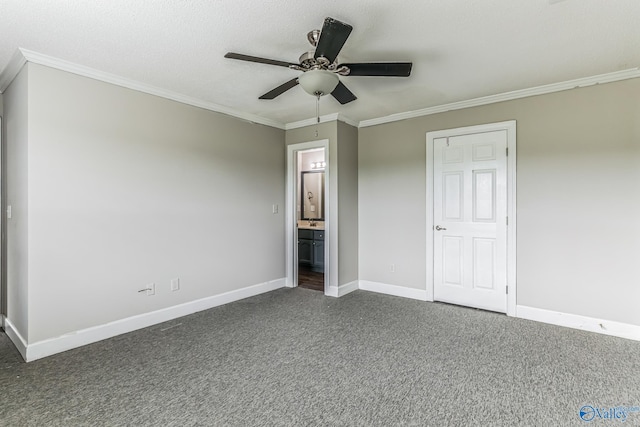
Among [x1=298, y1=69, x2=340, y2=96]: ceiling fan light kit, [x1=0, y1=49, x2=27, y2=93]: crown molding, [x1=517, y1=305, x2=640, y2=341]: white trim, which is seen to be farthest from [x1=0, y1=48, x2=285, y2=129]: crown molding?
[x1=517, y1=305, x2=640, y2=341]: white trim

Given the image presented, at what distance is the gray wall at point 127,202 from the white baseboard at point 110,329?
57 millimetres

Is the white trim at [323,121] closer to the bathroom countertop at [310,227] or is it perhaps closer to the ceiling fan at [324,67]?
the bathroom countertop at [310,227]

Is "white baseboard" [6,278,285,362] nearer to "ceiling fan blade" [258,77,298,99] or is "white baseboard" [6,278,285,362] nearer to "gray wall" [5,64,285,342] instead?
"gray wall" [5,64,285,342]

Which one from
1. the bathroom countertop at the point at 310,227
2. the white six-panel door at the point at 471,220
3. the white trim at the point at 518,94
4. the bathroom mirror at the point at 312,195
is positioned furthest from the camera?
the bathroom mirror at the point at 312,195

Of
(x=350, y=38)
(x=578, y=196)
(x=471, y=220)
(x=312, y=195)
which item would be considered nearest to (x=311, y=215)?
(x=312, y=195)

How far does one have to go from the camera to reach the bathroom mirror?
613cm

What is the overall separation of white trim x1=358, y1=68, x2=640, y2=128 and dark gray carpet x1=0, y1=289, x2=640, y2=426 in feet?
7.53

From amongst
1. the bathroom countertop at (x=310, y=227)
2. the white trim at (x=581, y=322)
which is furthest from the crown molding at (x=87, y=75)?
the white trim at (x=581, y=322)

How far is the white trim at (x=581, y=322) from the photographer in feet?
9.58

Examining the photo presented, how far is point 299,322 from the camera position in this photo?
332cm

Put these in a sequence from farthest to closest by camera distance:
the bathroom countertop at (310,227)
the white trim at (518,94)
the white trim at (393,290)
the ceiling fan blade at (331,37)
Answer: the bathroom countertop at (310,227) → the white trim at (393,290) → the white trim at (518,94) → the ceiling fan blade at (331,37)

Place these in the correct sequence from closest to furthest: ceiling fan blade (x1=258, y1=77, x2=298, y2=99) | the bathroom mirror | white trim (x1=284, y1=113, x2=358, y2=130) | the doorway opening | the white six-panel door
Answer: ceiling fan blade (x1=258, y1=77, x2=298, y2=99) < the white six-panel door < white trim (x1=284, y1=113, x2=358, y2=130) < the doorway opening < the bathroom mirror

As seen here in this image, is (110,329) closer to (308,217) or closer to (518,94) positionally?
(308,217)

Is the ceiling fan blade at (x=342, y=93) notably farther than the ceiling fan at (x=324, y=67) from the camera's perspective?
Yes
